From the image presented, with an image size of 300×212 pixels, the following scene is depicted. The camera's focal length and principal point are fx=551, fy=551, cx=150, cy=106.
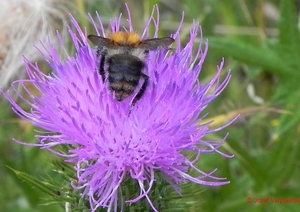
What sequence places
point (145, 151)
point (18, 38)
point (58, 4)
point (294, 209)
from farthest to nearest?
1. point (58, 4)
2. point (18, 38)
3. point (294, 209)
4. point (145, 151)

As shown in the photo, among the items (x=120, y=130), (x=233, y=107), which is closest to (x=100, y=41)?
(x=120, y=130)

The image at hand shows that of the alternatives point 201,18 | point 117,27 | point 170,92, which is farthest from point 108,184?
point 201,18

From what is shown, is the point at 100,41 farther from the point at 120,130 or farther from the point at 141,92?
the point at 120,130

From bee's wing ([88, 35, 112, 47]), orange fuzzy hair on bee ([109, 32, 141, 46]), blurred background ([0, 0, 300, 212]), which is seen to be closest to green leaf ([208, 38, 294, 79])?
blurred background ([0, 0, 300, 212])

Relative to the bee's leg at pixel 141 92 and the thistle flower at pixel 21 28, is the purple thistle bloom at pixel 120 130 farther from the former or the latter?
the thistle flower at pixel 21 28

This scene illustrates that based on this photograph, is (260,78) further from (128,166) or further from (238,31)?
(128,166)

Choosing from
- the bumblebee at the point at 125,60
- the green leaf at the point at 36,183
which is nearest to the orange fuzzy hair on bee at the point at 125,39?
the bumblebee at the point at 125,60

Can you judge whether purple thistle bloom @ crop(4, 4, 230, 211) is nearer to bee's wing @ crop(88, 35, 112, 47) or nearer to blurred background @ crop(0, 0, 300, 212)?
bee's wing @ crop(88, 35, 112, 47)
